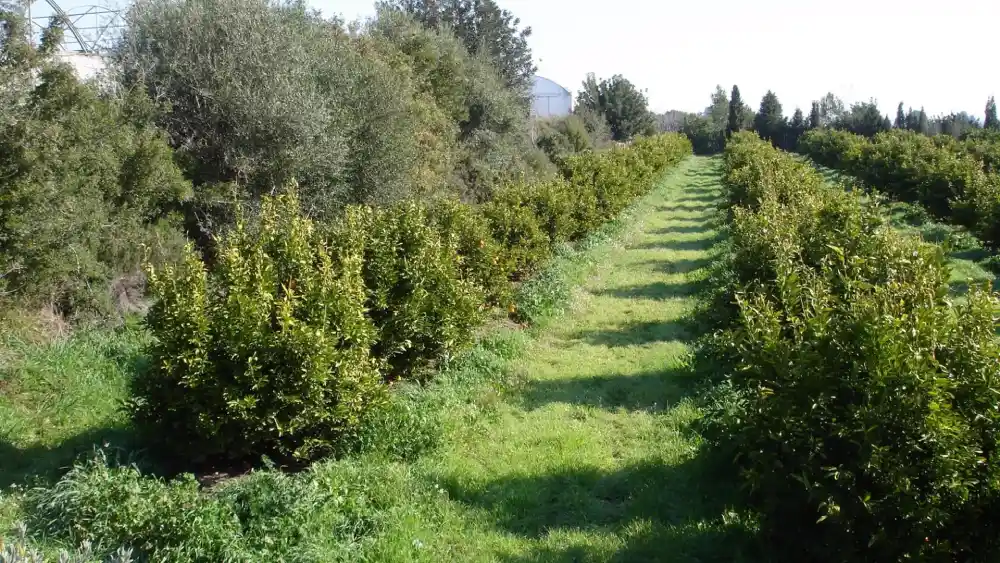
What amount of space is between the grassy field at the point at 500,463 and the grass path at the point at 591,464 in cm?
2

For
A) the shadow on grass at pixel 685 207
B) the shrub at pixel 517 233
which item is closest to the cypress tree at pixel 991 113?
the shadow on grass at pixel 685 207

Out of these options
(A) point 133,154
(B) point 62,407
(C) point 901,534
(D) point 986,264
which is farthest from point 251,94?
(D) point 986,264

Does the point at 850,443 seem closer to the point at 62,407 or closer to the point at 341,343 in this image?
the point at 341,343

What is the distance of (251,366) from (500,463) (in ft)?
7.09

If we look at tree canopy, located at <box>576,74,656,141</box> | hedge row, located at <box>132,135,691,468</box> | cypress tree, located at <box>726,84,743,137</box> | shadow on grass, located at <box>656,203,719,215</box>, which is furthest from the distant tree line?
hedge row, located at <box>132,135,691,468</box>

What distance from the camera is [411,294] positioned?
7.37 metres

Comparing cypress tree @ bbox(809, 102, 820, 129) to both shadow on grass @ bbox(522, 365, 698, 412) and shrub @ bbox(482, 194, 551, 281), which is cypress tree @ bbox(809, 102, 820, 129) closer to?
shrub @ bbox(482, 194, 551, 281)

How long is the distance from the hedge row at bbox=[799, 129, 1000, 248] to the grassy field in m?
10.00

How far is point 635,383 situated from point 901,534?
14.8ft

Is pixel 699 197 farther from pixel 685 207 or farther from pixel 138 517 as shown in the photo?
pixel 138 517

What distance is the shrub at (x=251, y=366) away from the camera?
5328 mm

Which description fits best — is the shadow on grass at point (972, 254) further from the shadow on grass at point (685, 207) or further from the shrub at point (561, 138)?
the shrub at point (561, 138)

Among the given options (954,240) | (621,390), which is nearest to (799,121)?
(954,240)

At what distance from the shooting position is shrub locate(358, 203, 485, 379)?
7309mm
